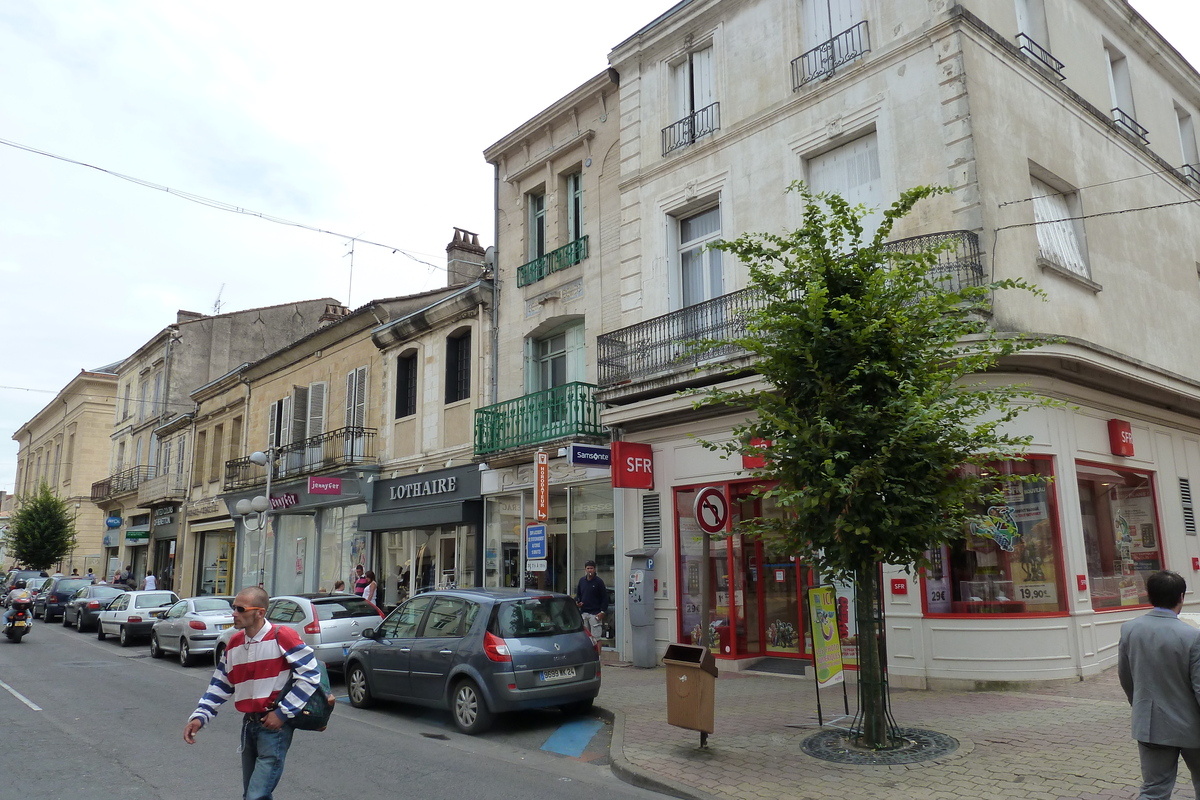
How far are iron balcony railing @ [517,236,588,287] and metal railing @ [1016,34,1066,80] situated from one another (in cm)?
817

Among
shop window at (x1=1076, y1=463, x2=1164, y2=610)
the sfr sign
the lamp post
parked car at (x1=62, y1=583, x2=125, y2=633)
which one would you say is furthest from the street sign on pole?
parked car at (x1=62, y1=583, x2=125, y2=633)

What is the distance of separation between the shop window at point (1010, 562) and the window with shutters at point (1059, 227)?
10.9 feet

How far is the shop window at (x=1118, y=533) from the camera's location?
11453mm

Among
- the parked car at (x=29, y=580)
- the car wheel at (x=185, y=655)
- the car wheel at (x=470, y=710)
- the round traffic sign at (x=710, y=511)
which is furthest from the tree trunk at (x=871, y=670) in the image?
the parked car at (x=29, y=580)

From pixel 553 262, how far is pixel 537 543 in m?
6.48

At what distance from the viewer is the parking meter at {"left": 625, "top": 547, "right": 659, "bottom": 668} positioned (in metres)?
13.6

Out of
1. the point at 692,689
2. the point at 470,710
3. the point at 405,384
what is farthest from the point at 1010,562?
the point at 405,384

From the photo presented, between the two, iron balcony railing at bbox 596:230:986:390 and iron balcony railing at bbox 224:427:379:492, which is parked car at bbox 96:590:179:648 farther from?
iron balcony railing at bbox 596:230:986:390

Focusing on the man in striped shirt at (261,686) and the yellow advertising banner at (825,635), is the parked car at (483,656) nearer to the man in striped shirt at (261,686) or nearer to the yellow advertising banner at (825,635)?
the yellow advertising banner at (825,635)

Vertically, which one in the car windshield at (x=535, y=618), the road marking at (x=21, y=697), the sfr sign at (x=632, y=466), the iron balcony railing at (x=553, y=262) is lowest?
the road marking at (x=21, y=697)

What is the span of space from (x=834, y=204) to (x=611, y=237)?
28.8 ft

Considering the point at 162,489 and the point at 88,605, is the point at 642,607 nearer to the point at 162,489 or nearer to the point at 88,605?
the point at 88,605

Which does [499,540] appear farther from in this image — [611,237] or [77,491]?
[77,491]

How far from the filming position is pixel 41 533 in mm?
42156
